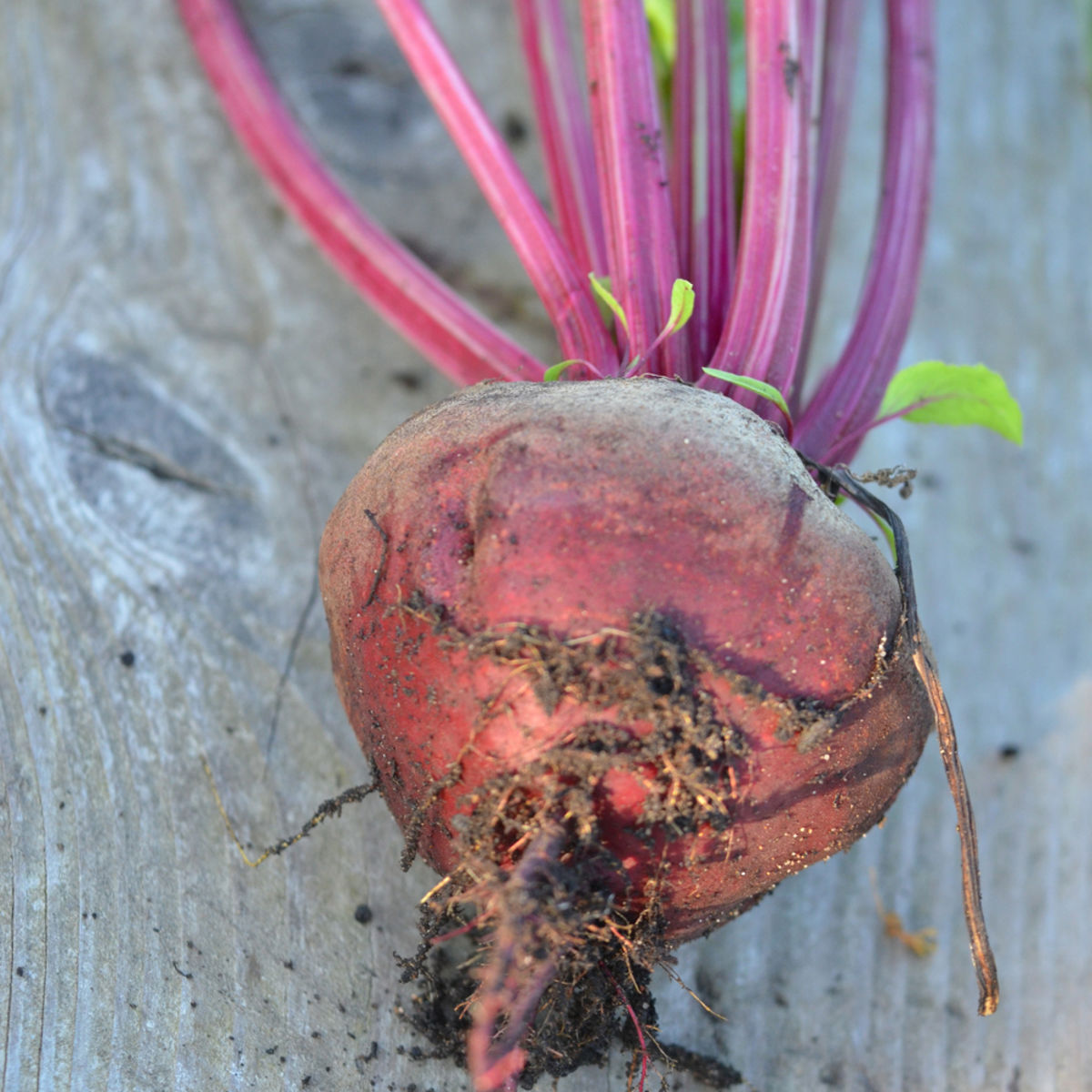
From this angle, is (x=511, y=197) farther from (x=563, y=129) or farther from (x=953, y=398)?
(x=953, y=398)

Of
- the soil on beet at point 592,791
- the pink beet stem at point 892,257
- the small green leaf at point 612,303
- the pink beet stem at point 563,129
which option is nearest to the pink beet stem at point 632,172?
the small green leaf at point 612,303

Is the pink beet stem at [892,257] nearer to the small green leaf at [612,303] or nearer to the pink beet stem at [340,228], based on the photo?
the small green leaf at [612,303]

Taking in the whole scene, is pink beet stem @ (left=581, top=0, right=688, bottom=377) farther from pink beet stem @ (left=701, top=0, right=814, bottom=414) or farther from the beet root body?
the beet root body

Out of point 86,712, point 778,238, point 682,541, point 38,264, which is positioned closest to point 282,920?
point 86,712

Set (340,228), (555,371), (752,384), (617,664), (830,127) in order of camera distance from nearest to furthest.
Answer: (617,664), (752,384), (555,371), (830,127), (340,228)

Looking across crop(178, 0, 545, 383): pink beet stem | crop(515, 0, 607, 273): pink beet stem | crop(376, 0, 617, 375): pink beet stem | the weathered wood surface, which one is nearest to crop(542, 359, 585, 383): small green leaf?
crop(376, 0, 617, 375): pink beet stem

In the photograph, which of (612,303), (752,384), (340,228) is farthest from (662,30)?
(752,384)

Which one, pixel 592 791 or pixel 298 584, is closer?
pixel 592 791
